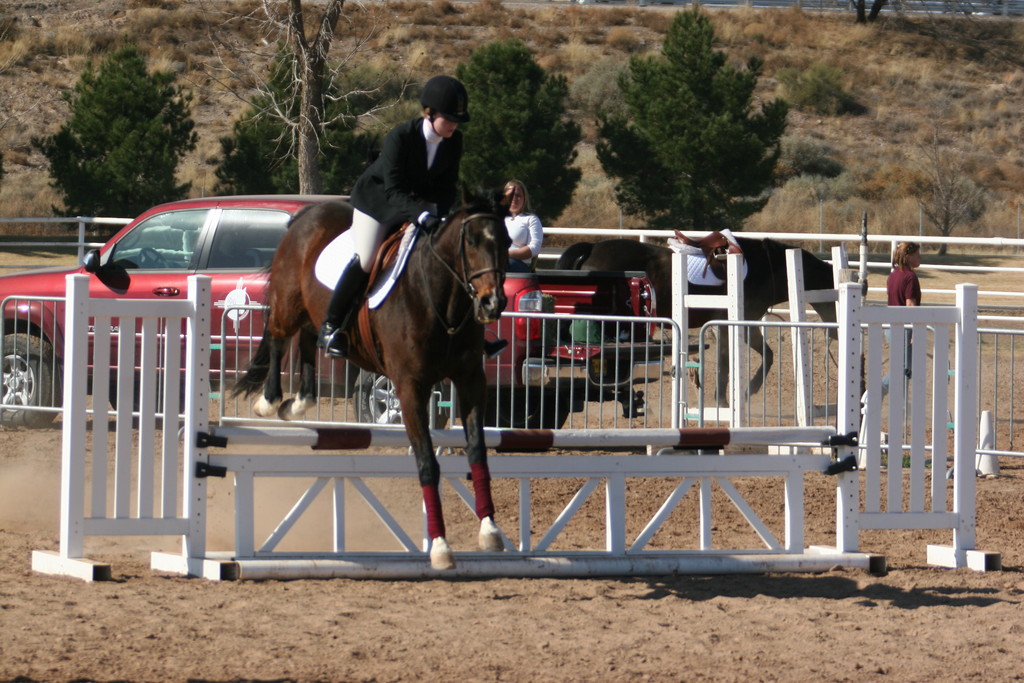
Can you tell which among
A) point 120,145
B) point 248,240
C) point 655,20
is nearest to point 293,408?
point 248,240

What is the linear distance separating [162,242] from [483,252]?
18.5 feet

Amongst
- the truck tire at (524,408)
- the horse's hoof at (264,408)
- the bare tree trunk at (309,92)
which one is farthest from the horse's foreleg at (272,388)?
the bare tree trunk at (309,92)

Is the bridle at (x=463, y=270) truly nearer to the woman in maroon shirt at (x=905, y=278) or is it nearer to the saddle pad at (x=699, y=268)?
the saddle pad at (x=699, y=268)

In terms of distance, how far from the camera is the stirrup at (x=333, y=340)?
21.9 ft

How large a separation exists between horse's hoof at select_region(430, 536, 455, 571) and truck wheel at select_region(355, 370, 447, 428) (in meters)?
3.74

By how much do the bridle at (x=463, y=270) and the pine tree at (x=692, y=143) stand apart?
84.2 feet

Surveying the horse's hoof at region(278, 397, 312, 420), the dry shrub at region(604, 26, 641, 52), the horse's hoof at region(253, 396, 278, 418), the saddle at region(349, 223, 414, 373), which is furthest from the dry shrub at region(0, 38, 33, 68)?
the saddle at region(349, 223, 414, 373)

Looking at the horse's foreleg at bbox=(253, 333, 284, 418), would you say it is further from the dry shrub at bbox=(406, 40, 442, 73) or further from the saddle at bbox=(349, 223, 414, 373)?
the dry shrub at bbox=(406, 40, 442, 73)

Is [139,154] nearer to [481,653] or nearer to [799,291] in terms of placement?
[799,291]

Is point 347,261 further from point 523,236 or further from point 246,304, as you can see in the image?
point 523,236

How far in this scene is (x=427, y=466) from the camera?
19.8 feet

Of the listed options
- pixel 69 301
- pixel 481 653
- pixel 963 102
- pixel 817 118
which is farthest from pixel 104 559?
pixel 963 102

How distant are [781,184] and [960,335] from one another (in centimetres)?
3756

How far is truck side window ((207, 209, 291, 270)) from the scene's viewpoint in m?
10.4
